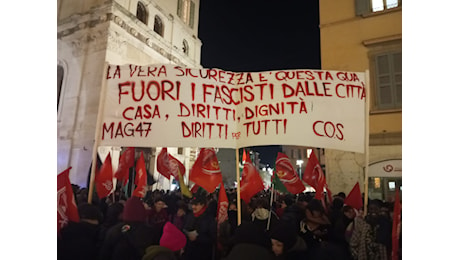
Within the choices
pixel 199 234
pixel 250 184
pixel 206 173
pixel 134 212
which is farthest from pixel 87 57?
pixel 199 234

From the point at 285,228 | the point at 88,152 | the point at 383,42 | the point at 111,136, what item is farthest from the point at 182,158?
the point at 285,228

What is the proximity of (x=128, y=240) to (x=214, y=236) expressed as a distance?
4.20ft

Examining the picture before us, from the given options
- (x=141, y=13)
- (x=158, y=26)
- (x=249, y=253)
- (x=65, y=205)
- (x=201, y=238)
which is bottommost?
(x=201, y=238)

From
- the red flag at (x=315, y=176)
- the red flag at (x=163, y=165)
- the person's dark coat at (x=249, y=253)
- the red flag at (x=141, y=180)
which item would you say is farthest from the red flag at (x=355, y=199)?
the red flag at (x=163, y=165)

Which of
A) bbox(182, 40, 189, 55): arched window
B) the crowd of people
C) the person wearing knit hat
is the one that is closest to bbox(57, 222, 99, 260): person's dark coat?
the crowd of people

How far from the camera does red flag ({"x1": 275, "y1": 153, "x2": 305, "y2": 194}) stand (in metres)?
5.62

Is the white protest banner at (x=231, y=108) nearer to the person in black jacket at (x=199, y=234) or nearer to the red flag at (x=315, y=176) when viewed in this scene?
the person in black jacket at (x=199, y=234)

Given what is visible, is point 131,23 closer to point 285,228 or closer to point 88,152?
point 88,152

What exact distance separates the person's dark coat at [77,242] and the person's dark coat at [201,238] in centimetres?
124

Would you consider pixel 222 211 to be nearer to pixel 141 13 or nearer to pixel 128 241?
pixel 128 241

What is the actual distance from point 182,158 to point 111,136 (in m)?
17.0

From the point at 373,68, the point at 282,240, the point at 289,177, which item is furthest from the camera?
the point at 373,68

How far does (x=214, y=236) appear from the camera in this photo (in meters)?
4.28

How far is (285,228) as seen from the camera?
3.18m
